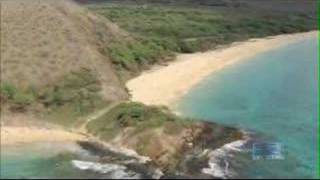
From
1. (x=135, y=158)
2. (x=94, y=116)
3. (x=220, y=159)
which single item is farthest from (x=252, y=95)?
(x=135, y=158)

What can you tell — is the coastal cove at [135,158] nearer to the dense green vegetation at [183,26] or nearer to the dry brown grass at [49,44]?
the dry brown grass at [49,44]

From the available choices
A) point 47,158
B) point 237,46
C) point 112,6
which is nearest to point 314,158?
point 47,158

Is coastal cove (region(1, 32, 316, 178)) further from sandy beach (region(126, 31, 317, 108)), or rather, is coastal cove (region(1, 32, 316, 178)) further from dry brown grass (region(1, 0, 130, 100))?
dry brown grass (region(1, 0, 130, 100))

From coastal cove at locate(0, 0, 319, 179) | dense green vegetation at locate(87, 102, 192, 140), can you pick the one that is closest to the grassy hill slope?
coastal cove at locate(0, 0, 319, 179)

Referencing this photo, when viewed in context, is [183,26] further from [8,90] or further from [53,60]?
[8,90]

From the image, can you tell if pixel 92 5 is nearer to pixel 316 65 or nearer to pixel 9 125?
pixel 316 65
